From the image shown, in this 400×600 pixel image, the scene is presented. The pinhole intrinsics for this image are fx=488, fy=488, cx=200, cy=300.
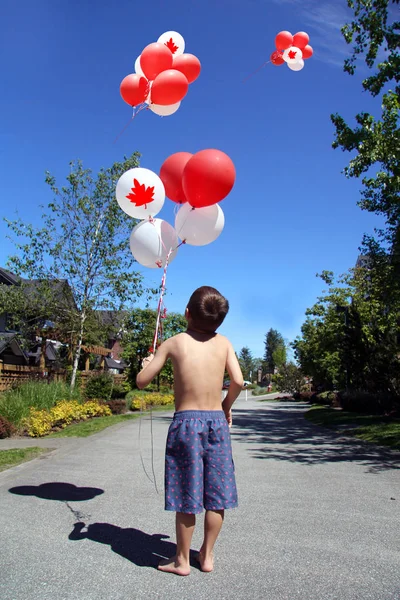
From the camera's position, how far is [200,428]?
314 cm

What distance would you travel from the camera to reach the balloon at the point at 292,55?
26.6 ft

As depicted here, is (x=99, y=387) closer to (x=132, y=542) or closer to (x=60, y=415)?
(x=60, y=415)

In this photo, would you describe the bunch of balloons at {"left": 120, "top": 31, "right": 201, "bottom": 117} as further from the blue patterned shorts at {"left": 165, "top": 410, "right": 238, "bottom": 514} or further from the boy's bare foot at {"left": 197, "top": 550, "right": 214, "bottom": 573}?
the boy's bare foot at {"left": 197, "top": 550, "right": 214, "bottom": 573}

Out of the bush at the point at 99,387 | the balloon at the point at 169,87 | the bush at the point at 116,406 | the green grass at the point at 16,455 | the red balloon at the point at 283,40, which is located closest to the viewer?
the balloon at the point at 169,87

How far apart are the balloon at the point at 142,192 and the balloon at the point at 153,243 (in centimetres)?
16

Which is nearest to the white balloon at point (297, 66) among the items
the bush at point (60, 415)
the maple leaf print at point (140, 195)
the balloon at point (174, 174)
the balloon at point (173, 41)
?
the balloon at point (173, 41)

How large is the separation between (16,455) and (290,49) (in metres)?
7.88

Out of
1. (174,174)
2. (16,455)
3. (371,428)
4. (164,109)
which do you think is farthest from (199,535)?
(371,428)

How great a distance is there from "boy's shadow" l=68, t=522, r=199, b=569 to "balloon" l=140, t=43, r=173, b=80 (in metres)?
4.88

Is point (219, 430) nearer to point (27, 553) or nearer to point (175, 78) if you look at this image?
point (27, 553)

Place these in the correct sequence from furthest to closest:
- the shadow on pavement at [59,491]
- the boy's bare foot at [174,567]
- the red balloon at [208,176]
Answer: the shadow on pavement at [59,491], the red balloon at [208,176], the boy's bare foot at [174,567]

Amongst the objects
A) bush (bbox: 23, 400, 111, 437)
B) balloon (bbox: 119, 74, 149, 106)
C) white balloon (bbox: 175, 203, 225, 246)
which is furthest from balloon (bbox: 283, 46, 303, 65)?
bush (bbox: 23, 400, 111, 437)

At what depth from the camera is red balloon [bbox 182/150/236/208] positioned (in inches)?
177

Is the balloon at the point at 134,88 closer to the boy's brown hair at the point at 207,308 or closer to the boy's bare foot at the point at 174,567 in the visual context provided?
the boy's brown hair at the point at 207,308
